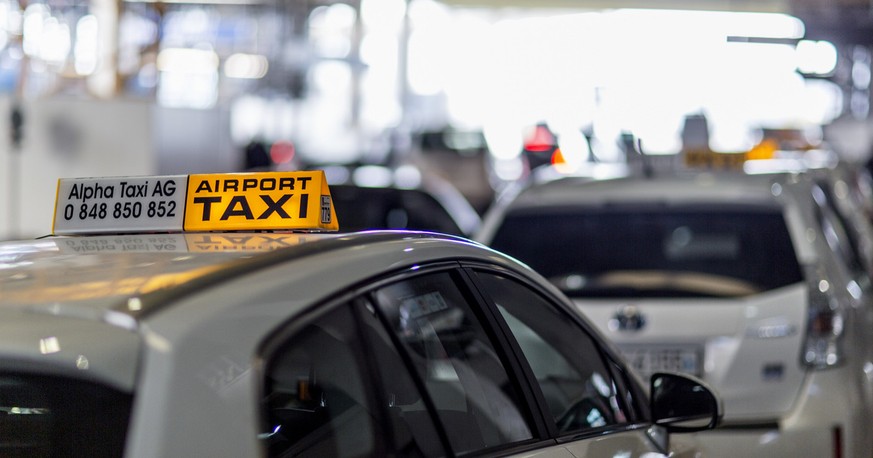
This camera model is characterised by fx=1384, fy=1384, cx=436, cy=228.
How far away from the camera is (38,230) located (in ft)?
32.3

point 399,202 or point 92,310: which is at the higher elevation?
point 92,310

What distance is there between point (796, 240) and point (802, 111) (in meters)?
40.1

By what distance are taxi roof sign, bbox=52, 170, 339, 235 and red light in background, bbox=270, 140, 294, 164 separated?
79.4ft

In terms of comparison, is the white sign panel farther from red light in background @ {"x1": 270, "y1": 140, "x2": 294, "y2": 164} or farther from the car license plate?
red light in background @ {"x1": 270, "y1": 140, "x2": 294, "y2": 164}

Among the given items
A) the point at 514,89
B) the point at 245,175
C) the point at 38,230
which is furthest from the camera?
the point at 514,89

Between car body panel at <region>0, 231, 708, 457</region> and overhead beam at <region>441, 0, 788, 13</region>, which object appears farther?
overhead beam at <region>441, 0, 788, 13</region>

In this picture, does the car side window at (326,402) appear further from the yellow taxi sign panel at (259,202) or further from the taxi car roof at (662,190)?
the taxi car roof at (662,190)

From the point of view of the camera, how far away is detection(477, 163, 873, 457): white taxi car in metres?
5.16

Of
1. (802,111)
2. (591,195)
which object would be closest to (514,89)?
(802,111)

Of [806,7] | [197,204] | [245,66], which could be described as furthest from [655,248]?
[806,7]

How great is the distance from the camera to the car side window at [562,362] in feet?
9.78

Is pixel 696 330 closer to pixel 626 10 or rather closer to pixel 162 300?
pixel 162 300

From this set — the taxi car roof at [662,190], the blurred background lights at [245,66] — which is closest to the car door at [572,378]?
the taxi car roof at [662,190]

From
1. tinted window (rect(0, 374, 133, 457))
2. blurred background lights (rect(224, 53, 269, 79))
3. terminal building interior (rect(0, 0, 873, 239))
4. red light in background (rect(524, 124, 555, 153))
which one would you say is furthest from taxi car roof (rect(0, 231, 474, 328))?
red light in background (rect(524, 124, 555, 153))
